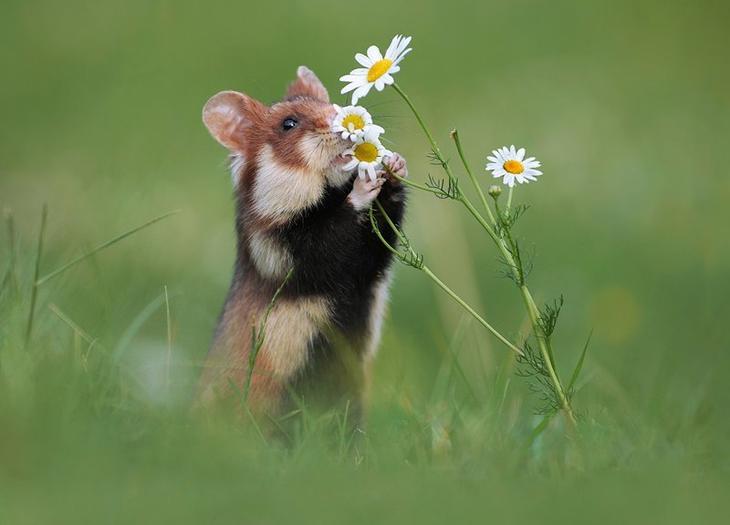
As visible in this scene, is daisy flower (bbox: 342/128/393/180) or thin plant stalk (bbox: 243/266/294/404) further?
daisy flower (bbox: 342/128/393/180)

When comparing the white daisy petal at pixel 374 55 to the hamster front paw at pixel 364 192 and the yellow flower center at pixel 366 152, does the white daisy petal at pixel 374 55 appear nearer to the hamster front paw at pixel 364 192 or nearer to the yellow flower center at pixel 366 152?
the yellow flower center at pixel 366 152

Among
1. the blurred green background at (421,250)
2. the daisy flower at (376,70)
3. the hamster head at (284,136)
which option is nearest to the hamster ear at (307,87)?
the hamster head at (284,136)

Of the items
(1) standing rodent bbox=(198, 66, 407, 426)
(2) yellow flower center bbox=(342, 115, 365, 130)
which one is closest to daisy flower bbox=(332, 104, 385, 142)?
(2) yellow flower center bbox=(342, 115, 365, 130)

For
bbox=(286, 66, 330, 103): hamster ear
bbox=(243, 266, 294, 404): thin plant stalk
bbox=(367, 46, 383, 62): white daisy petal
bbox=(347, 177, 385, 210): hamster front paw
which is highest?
bbox=(367, 46, 383, 62): white daisy petal

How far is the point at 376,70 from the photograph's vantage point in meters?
4.47

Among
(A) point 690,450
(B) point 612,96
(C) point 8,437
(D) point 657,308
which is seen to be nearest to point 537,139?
(B) point 612,96

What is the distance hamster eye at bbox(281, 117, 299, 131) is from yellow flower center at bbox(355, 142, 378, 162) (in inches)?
26.2

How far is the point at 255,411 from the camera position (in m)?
5.19

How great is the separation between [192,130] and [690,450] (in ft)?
28.4

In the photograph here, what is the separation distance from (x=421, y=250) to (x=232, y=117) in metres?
3.80

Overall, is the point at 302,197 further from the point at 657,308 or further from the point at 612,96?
the point at 612,96

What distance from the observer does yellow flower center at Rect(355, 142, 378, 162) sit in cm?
496

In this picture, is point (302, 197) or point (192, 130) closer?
point (302, 197)

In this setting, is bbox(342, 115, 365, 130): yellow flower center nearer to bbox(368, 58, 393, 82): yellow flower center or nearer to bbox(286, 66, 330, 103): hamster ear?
bbox(368, 58, 393, 82): yellow flower center
